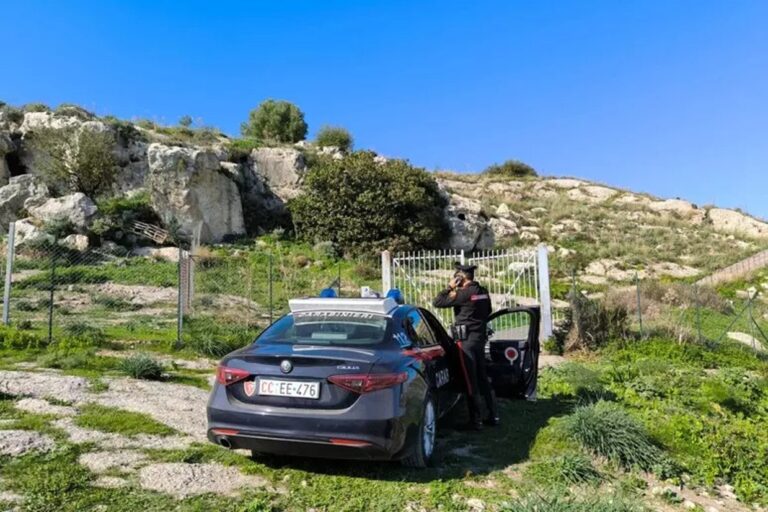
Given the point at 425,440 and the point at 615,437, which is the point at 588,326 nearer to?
the point at 615,437

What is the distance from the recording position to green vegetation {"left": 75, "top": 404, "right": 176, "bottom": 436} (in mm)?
5004

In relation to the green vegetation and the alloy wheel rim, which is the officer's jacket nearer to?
the alloy wheel rim

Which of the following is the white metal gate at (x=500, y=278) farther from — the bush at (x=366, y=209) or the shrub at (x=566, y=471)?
the bush at (x=366, y=209)

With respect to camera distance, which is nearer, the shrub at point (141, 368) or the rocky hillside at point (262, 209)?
the shrub at point (141, 368)

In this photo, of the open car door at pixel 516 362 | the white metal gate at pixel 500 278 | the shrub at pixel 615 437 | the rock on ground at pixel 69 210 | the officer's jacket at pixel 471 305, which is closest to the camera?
the shrub at pixel 615 437

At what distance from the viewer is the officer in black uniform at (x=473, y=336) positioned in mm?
5559

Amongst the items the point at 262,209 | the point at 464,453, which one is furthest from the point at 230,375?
the point at 262,209

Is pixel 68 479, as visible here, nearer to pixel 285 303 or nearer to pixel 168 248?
pixel 285 303

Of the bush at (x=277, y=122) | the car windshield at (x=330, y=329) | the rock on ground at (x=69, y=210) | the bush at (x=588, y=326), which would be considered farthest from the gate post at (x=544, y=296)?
the bush at (x=277, y=122)

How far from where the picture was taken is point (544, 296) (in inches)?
475

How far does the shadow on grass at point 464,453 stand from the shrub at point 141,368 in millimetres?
3734

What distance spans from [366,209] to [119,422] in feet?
60.6

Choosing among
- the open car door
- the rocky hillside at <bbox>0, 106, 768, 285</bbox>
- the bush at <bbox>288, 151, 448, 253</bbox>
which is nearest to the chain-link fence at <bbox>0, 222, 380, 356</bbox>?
the bush at <bbox>288, 151, 448, 253</bbox>

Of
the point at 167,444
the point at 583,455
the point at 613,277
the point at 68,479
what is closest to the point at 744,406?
the point at 583,455
